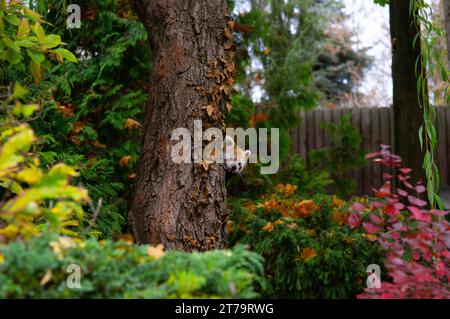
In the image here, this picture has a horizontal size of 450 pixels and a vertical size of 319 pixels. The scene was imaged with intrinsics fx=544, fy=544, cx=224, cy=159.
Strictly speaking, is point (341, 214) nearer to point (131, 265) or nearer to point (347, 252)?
point (347, 252)

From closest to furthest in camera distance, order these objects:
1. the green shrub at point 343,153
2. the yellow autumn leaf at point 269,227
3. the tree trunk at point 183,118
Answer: the tree trunk at point 183,118
the yellow autumn leaf at point 269,227
the green shrub at point 343,153

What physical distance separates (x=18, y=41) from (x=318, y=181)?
4.52 metres

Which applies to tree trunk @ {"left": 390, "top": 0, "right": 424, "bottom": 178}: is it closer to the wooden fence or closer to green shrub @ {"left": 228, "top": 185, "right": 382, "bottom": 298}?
green shrub @ {"left": 228, "top": 185, "right": 382, "bottom": 298}

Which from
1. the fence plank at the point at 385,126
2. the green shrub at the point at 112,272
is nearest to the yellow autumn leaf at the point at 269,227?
the green shrub at the point at 112,272

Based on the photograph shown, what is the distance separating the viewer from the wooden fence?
30.4ft

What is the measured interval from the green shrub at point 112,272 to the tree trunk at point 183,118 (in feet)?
5.83

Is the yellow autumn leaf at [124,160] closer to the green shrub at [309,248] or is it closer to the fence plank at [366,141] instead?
the green shrub at [309,248]

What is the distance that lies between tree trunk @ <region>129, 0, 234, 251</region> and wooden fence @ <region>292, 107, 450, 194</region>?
232 inches

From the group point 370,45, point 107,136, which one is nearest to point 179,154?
point 107,136

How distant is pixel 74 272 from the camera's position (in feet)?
5.21

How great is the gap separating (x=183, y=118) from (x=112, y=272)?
6.84ft

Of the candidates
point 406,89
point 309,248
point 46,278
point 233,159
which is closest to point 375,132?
point 406,89

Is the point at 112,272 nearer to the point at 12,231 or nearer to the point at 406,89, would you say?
the point at 12,231

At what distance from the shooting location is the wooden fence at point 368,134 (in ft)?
30.4
